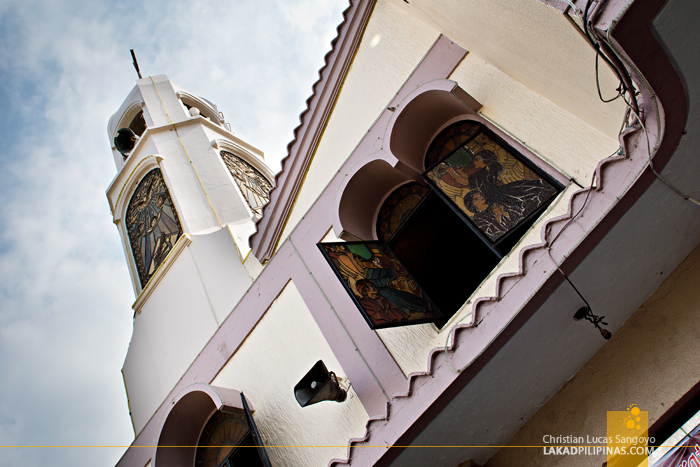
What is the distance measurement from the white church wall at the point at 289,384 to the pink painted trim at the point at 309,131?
1015 millimetres

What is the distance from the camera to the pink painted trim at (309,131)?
18.2ft

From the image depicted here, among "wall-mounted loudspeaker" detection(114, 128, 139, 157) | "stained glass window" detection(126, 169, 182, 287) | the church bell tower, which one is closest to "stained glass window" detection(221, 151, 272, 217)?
the church bell tower

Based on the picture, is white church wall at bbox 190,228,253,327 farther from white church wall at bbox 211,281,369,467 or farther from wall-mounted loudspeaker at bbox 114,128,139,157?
wall-mounted loudspeaker at bbox 114,128,139,157

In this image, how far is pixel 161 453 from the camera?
5207 millimetres

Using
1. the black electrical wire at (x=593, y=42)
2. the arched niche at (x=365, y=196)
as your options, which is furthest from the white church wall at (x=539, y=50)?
the arched niche at (x=365, y=196)

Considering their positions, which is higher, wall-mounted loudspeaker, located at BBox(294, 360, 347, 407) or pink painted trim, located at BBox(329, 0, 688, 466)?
pink painted trim, located at BBox(329, 0, 688, 466)

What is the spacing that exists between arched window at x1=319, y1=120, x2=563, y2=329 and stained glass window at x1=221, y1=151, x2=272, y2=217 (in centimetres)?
399

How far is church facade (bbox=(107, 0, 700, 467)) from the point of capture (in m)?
2.55

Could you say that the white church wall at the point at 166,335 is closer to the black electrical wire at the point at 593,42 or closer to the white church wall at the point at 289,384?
the white church wall at the point at 289,384

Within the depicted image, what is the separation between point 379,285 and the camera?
12.5 feet

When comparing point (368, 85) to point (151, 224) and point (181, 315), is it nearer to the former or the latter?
point (181, 315)

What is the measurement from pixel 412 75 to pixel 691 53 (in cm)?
275
